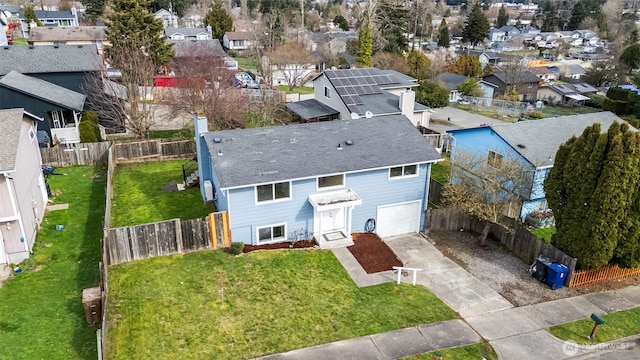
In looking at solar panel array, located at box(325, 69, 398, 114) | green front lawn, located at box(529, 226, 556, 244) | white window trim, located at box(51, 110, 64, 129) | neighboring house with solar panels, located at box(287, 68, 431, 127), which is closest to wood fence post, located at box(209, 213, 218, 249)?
green front lawn, located at box(529, 226, 556, 244)

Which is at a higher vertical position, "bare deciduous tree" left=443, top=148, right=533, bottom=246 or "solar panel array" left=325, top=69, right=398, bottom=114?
"solar panel array" left=325, top=69, right=398, bottom=114

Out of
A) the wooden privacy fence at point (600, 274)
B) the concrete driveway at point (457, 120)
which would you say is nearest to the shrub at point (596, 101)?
the concrete driveway at point (457, 120)

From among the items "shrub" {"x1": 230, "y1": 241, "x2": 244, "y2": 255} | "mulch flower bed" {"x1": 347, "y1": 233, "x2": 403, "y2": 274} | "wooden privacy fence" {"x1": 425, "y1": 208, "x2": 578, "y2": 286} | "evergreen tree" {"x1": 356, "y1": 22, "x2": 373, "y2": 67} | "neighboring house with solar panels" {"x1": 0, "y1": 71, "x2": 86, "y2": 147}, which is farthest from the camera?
"evergreen tree" {"x1": 356, "y1": 22, "x2": 373, "y2": 67}

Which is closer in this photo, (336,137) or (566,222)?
(566,222)

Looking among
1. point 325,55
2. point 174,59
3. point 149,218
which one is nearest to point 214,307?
point 149,218

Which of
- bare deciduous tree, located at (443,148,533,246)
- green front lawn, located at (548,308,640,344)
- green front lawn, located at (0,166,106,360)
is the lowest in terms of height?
green front lawn, located at (548,308,640,344)

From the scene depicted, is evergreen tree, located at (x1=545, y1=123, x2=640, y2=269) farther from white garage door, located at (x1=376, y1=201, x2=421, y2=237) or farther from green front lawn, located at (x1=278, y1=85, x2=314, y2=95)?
green front lawn, located at (x1=278, y1=85, x2=314, y2=95)

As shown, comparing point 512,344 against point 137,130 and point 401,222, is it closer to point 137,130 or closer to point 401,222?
point 401,222

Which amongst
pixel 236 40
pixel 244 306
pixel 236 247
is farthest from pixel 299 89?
pixel 244 306
